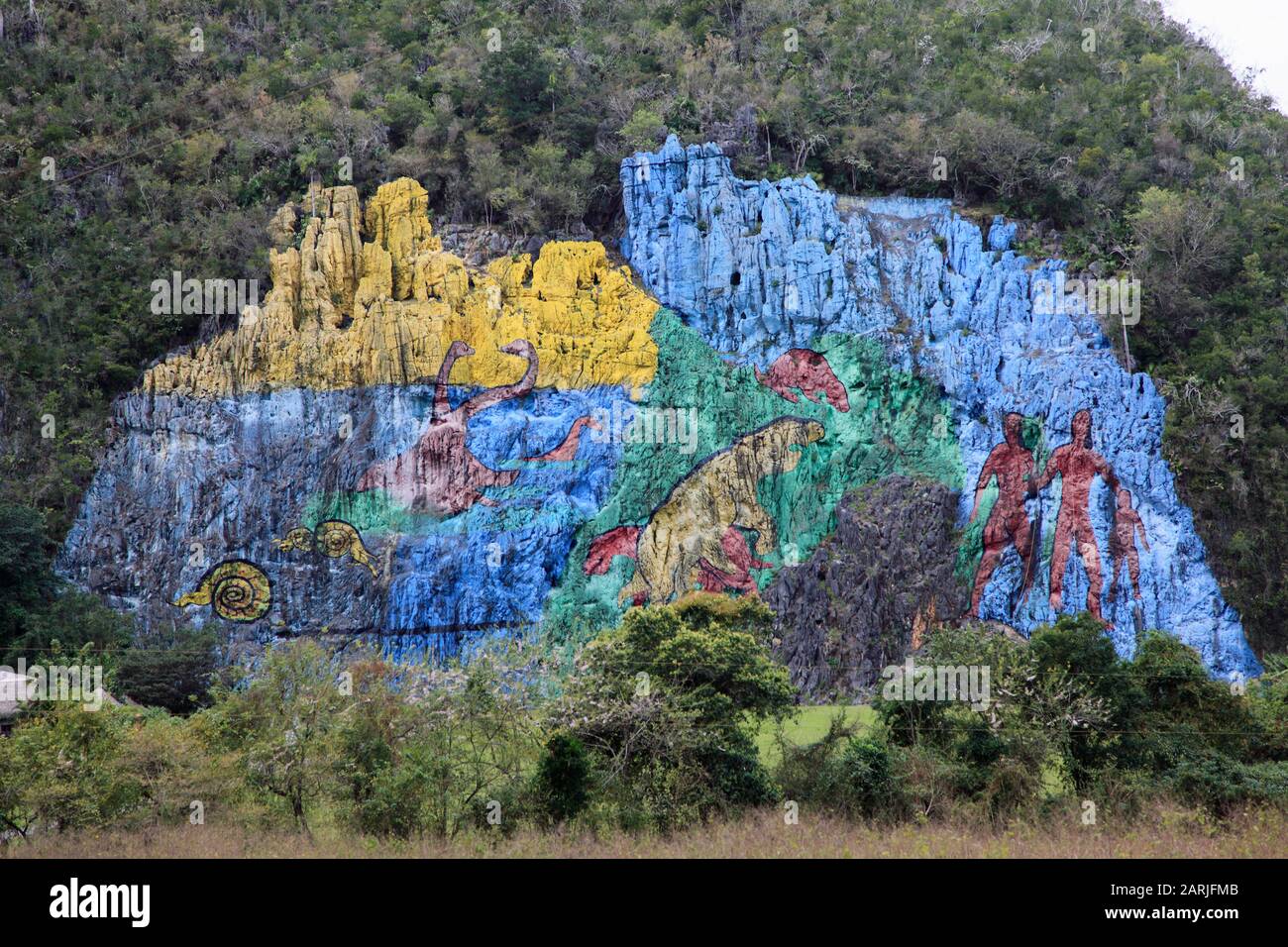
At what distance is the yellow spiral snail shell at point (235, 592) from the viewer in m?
26.8

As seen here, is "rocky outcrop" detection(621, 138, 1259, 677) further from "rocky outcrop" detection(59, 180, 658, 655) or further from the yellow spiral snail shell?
the yellow spiral snail shell

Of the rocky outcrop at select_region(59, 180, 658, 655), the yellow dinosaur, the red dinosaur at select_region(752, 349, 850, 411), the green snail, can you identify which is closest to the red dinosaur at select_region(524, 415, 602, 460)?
the rocky outcrop at select_region(59, 180, 658, 655)

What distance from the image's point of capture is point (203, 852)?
14039 millimetres

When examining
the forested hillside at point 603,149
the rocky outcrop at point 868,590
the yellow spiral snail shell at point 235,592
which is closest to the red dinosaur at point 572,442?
the rocky outcrop at point 868,590

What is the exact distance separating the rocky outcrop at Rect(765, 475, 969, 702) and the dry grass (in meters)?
10.1

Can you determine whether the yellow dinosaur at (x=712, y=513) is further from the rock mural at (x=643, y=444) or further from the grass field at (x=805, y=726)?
the grass field at (x=805, y=726)

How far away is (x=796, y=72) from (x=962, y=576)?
1522 centimetres

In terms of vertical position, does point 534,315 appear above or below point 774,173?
below

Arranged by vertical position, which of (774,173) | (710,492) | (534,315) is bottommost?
(710,492)

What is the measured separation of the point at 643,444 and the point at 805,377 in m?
3.82

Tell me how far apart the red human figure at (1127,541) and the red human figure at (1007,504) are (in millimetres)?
1585
